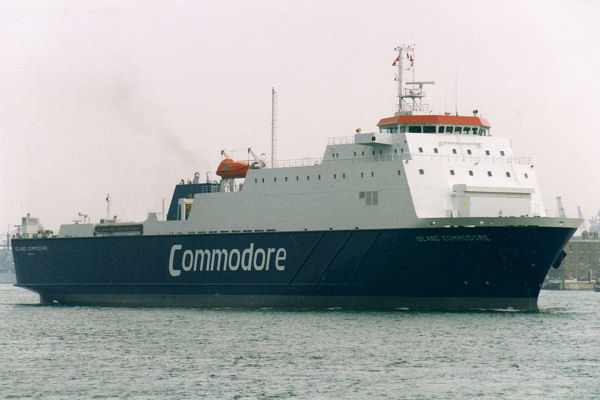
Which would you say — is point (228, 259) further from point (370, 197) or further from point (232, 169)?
point (370, 197)

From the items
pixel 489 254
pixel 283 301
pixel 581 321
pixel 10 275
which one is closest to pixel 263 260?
pixel 283 301

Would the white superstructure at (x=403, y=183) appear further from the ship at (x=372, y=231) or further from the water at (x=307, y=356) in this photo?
the water at (x=307, y=356)

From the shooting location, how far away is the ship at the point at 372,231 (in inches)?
1500

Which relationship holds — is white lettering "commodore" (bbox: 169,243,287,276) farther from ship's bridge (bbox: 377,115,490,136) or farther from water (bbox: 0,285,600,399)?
ship's bridge (bbox: 377,115,490,136)

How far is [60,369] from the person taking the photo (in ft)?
87.0

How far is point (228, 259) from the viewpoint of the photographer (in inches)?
1758

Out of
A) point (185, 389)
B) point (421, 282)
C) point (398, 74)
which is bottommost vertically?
point (185, 389)

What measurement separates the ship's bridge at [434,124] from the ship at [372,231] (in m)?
0.05

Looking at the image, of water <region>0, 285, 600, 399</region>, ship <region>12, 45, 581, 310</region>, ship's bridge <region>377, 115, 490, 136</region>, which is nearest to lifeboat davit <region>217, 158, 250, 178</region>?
ship <region>12, 45, 581, 310</region>

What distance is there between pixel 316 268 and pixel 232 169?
8200 millimetres

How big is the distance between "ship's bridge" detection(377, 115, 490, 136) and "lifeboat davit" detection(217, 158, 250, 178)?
7.62 m

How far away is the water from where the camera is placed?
76.3 ft

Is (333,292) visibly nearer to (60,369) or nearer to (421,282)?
(421,282)

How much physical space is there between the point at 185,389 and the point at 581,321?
69.5 feet
